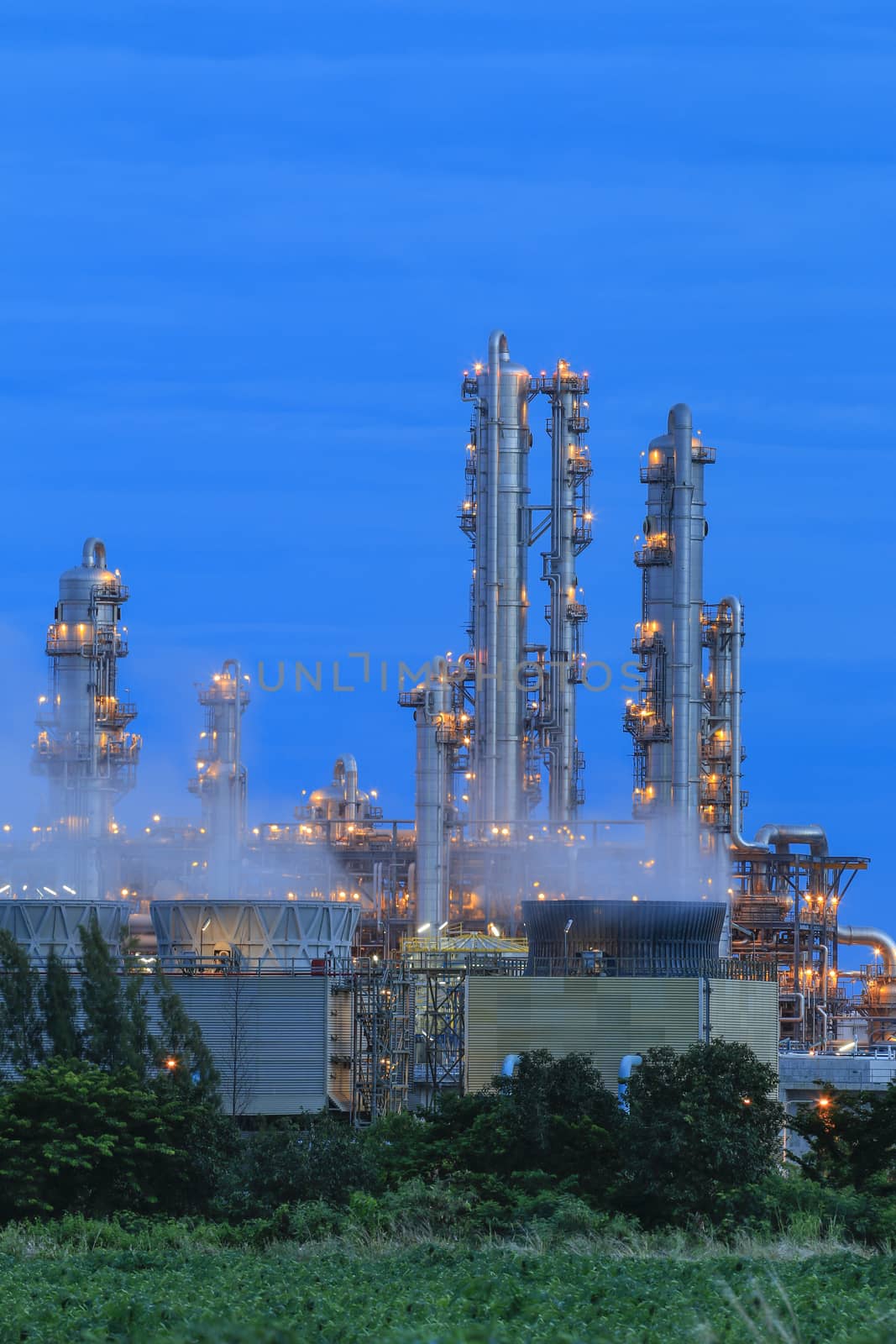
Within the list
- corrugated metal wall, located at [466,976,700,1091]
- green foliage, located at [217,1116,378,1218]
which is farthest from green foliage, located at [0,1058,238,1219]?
corrugated metal wall, located at [466,976,700,1091]

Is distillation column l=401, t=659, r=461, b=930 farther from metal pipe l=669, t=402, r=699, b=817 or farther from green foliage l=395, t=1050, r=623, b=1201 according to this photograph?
green foliage l=395, t=1050, r=623, b=1201

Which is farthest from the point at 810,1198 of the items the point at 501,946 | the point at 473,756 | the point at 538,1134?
the point at 473,756

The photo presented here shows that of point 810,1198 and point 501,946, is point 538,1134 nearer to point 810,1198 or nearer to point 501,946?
point 810,1198

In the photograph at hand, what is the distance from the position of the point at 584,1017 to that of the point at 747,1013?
5523 mm

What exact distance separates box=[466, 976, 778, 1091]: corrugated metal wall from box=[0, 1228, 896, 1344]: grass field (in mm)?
24072

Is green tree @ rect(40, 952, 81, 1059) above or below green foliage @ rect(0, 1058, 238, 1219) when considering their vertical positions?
above

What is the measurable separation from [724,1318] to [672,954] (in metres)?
40.5

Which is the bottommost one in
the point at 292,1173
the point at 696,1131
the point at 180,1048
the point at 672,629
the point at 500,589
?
the point at 292,1173

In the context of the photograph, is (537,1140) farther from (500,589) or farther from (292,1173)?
(500,589)

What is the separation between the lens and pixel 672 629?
9600 cm

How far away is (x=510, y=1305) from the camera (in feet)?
88.7

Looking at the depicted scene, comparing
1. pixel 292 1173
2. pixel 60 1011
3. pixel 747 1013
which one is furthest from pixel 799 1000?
pixel 292 1173

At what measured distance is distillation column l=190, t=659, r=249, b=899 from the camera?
9725cm

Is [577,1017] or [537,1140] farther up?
[577,1017]
